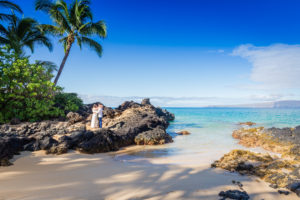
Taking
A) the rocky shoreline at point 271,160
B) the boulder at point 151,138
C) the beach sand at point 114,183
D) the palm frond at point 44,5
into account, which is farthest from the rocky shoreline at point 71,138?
the palm frond at point 44,5

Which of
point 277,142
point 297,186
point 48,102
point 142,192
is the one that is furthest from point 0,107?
point 277,142

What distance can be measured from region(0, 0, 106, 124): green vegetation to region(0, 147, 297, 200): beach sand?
7.54 meters

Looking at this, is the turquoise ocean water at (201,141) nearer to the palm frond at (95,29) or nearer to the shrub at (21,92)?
the shrub at (21,92)

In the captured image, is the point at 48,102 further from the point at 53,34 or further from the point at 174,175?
the point at 174,175

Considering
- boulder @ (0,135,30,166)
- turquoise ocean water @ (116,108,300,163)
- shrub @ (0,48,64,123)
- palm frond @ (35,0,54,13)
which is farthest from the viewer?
palm frond @ (35,0,54,13)

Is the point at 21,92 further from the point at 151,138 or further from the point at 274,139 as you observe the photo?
the point at 274,139

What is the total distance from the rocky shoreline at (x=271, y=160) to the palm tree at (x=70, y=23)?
15030 millimetres

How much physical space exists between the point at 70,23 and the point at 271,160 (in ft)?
59.2

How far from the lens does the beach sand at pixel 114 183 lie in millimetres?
2594

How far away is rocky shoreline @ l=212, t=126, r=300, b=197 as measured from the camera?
3.28 meters

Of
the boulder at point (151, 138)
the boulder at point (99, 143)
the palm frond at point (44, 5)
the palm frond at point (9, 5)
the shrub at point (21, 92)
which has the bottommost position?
the boulder at point (151, 138)

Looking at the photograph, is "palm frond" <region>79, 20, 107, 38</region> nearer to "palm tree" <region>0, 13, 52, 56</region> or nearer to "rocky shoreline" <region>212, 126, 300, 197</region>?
"palm tree" <region>0, 13, 52, 56</region>

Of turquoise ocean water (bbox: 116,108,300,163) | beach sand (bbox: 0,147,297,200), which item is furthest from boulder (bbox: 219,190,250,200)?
turquoise ocean water (bbox: 116,108,300,163)

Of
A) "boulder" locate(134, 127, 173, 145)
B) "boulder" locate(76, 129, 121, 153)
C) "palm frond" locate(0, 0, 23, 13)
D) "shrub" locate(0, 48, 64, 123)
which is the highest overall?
"palm frond" locate(0, 0, 23, 13)
